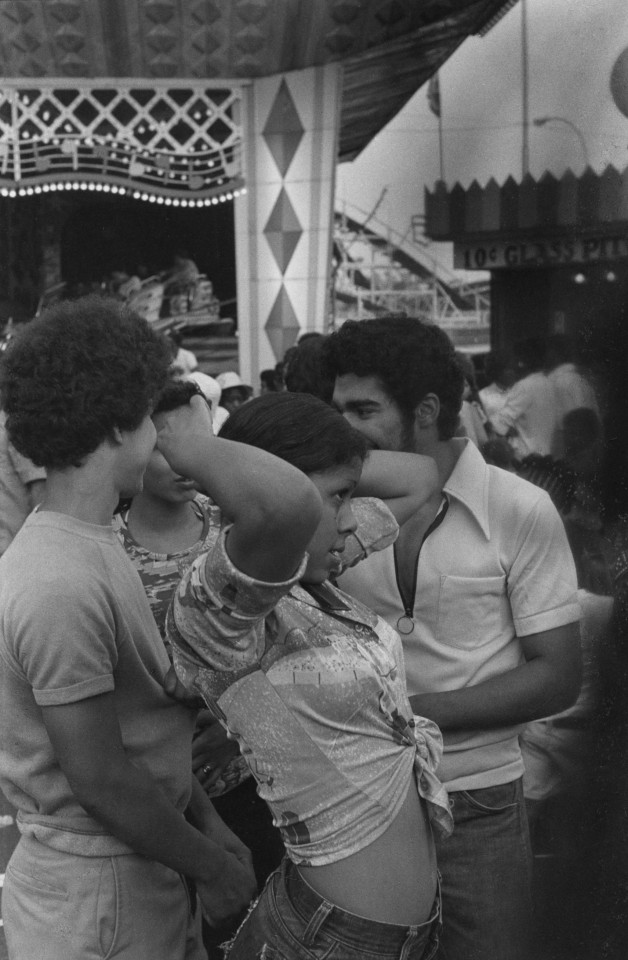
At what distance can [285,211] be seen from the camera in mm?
8141

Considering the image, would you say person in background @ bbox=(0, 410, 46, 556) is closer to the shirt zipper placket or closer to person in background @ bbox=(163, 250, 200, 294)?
the shirt zipper placket

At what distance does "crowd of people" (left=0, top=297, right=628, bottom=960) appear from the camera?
1.41 m

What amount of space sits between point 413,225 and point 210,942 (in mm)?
3112

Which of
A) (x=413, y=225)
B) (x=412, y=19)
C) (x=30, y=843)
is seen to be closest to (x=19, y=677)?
(x=30, y=843)

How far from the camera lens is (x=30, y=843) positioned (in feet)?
5.32

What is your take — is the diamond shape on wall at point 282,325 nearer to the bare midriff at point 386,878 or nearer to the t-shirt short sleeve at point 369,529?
the t-shirt short sleeve at point 369,529

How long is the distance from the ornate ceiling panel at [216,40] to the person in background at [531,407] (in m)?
4.21

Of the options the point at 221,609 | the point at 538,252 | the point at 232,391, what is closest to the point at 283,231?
the point at 232,391

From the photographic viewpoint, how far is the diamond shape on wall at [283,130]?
8.05 metres

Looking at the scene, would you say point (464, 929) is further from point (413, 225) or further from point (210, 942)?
point (413, 225)

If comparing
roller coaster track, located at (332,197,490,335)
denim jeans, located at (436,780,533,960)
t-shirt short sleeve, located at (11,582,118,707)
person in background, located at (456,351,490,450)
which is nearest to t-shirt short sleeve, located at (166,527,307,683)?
t-shirt short sleeve, located at (11,582,118,707)

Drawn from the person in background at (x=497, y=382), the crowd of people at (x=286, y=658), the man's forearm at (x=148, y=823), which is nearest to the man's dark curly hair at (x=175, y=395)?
the crowd of people at (x=286, y=658)

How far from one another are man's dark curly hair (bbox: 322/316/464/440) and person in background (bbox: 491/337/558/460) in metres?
0.42

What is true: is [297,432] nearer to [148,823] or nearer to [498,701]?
[148,823]
